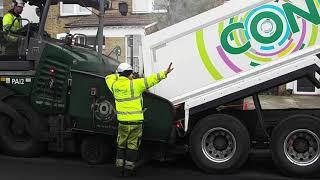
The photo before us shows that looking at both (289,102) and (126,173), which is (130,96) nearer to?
(126,173)

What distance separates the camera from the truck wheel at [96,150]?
771 centimetres

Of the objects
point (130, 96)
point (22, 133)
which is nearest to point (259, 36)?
point (130, 96)

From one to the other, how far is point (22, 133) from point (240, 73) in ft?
11.8

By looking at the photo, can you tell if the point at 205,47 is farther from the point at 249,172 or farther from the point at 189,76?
the point at 249,172

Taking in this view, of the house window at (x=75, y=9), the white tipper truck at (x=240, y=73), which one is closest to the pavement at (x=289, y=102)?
the house window at (x=75, y=9)

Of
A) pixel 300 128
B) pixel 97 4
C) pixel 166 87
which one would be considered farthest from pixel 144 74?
pixel 300 128

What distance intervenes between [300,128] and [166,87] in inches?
76.3

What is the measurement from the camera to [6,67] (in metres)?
8.12

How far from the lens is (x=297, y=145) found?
6.93 metres

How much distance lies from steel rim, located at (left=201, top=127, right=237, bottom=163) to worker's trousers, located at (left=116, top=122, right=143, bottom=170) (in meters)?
0.93

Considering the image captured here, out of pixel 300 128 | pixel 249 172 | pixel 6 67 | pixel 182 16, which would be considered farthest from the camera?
pixel 182 16

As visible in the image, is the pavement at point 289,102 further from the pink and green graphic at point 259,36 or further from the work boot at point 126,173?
the work boot at point 126,173

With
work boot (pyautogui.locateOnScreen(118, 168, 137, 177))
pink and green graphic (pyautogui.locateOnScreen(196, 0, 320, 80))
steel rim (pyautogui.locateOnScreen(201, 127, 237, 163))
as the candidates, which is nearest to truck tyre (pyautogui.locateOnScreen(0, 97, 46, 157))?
work boot (pyautogui.locateOnScreen(118, 168, 137, 177))

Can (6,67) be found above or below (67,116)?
above
